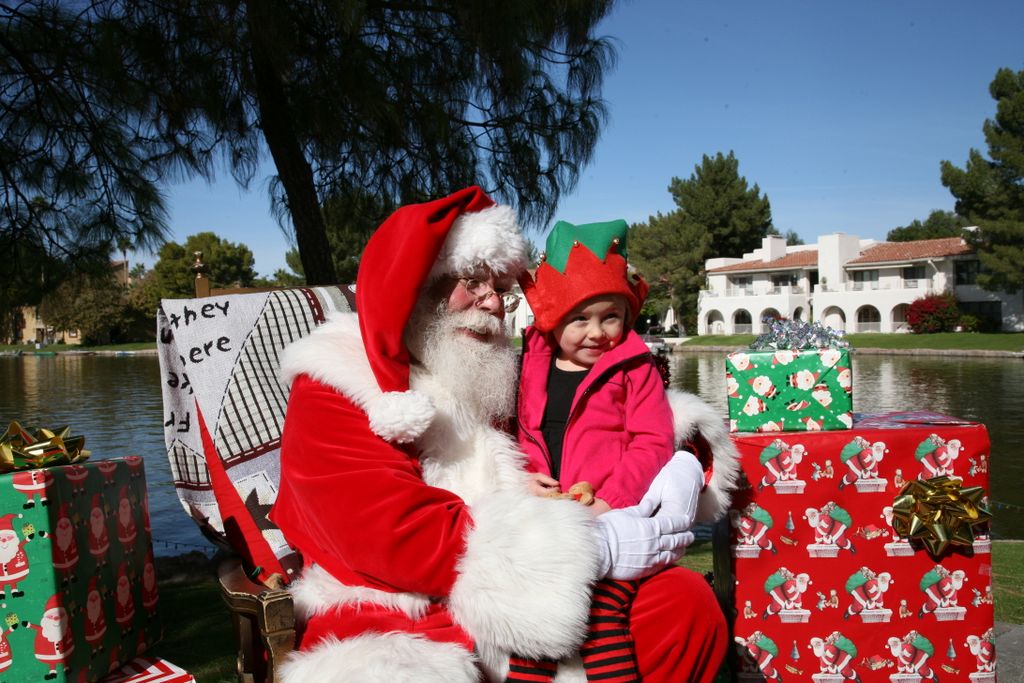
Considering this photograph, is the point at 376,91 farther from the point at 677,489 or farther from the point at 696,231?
the point at 696,231

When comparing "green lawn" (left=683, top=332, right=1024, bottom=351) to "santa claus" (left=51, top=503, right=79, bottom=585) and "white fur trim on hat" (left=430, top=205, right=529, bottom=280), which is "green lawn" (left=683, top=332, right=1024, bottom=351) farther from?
"santa claus" (left=51, top=503, right=79, bottom=585)

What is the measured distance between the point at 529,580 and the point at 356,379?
688mm

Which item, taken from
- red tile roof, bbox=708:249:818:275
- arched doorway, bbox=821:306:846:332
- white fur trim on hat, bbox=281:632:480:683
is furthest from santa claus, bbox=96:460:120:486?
red tile roof, bbox=708:249:818:275

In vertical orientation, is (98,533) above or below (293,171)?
below

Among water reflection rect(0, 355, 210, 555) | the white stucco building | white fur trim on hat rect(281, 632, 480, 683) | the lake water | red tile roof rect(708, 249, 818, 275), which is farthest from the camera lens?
red tile roof rect(708, 249, 818, 275)

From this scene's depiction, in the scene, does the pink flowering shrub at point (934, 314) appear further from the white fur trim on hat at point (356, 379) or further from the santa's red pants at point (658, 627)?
the white fur trim on hat at point (356, 379)

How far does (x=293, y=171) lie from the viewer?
445 centimetres

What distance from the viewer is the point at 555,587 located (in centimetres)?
182

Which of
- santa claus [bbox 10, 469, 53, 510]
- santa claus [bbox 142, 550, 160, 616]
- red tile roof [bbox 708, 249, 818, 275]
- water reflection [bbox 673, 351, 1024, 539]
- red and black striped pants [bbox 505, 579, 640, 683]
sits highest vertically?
red tile roof [bbox 708, 249, 818, 275]

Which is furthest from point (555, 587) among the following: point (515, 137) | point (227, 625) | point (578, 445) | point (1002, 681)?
point (515, 137)

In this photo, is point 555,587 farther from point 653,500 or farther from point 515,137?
point 515,137

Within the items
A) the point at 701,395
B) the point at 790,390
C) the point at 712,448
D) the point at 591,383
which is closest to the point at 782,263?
the point at 701,395

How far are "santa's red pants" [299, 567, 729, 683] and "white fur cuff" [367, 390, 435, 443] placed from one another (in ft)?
1.45

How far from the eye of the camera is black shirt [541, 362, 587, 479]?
8.20 feet
